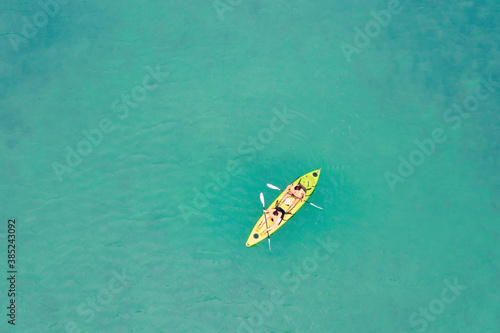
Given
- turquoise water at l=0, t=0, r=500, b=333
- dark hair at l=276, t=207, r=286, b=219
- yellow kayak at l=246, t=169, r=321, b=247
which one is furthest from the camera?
dark hair at l=276, t=207, r=286, b=219

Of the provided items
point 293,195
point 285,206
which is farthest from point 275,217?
point 293,195

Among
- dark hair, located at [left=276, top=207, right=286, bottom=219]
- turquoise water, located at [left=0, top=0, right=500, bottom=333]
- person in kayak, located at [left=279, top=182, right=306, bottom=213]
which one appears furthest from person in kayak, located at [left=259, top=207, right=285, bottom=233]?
turquoise water, located at [left=0, top=0, right=500, bottom=333]

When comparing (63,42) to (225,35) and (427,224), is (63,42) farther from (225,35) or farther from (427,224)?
(427,224)

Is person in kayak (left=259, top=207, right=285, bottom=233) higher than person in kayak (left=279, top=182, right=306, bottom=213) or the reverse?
the reverse

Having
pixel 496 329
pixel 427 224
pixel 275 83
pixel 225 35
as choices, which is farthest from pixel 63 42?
pixel 496 329

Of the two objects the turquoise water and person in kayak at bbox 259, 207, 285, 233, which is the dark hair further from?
the turquoise water

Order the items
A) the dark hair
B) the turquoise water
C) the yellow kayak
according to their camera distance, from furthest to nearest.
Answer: the dark hair, the yellow kayak, the turquoise water

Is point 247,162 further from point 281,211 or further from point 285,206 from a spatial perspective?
point 281,211
